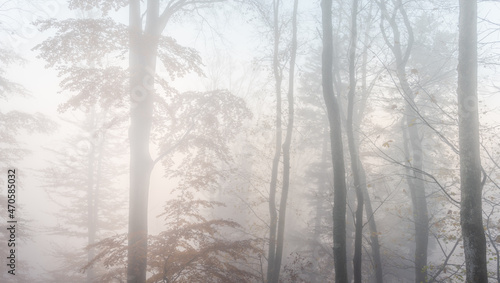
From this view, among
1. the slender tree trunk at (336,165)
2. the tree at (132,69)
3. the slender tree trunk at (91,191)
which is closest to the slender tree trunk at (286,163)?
the slender tree trunk at (336,165)

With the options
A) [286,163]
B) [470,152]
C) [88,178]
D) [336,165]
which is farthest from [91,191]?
[470,152]

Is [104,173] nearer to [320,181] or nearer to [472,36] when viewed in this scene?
[320,181]

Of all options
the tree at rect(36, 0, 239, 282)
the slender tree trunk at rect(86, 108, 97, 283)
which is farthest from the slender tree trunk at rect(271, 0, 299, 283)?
the slender tree trunk at rect(86, 108, 97, 283)

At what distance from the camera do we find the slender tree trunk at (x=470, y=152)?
4668 mm

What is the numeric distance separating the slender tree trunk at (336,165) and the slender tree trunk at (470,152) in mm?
2262

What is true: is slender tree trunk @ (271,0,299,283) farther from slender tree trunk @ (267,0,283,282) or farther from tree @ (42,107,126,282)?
tree @ (42,107,126,282)

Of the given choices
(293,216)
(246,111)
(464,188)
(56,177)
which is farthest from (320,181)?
(56,177)

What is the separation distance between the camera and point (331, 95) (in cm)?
683

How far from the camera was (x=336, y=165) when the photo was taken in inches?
255

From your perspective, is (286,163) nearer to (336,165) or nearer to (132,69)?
(336,165)

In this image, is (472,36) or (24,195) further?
(24,195)

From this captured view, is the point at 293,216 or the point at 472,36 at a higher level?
the point at 472,36

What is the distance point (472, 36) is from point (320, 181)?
14414mm

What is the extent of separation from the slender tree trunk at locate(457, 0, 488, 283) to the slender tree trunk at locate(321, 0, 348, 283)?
2262 mm
